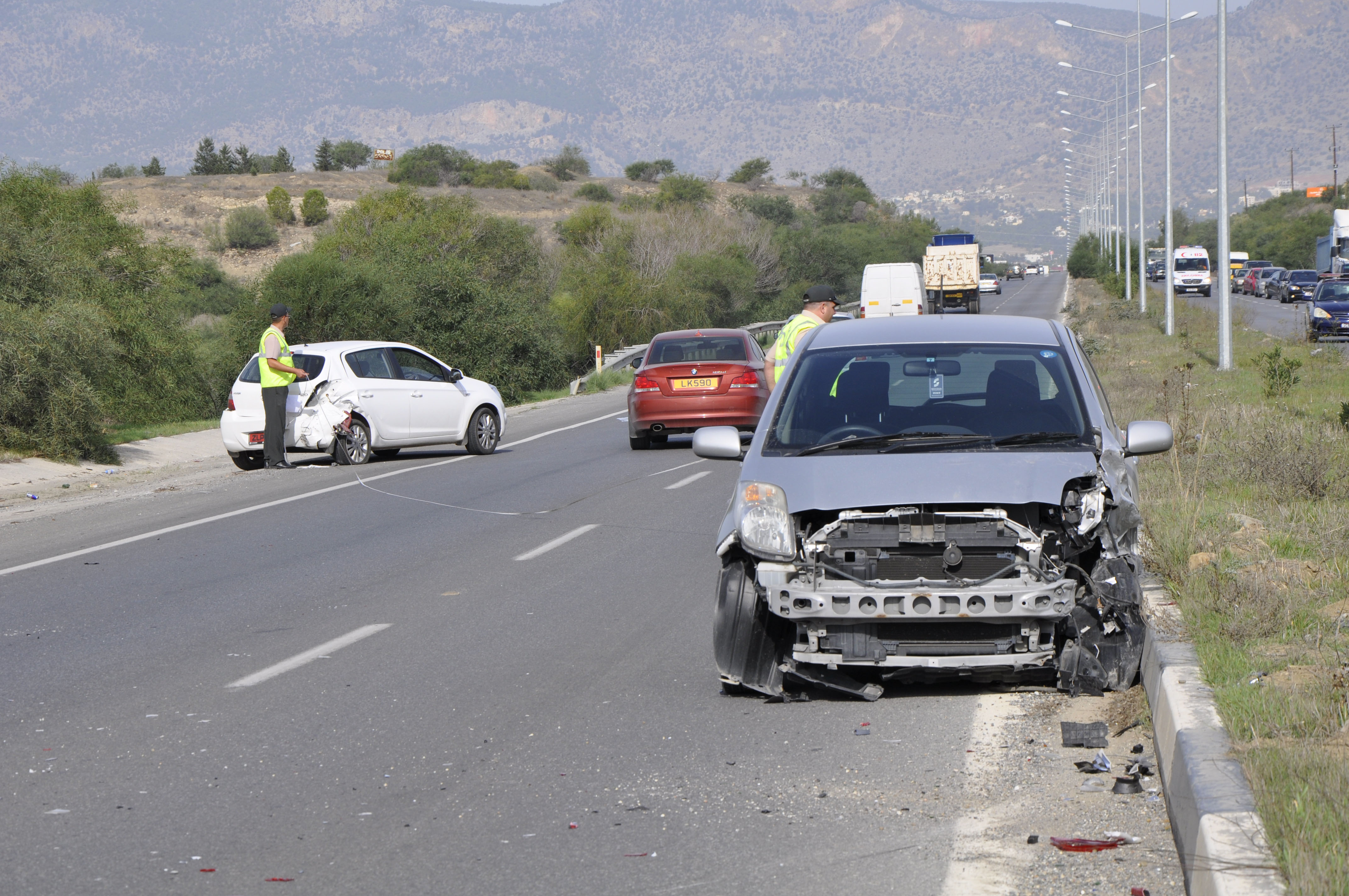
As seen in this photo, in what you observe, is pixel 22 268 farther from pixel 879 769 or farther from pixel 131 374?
pixel 879 769

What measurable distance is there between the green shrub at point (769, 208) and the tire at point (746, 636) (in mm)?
110312

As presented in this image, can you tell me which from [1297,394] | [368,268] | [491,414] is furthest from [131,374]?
[1297,394]

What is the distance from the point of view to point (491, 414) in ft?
65.9

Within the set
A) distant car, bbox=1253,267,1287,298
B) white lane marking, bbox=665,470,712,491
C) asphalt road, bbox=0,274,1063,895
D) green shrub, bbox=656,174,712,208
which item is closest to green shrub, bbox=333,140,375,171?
green shrub, bbox=656,174,712,208

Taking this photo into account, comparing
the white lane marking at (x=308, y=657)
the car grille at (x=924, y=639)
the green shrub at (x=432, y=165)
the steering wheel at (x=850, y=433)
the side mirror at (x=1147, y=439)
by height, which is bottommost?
the white lane marking at (x=308, y=657)

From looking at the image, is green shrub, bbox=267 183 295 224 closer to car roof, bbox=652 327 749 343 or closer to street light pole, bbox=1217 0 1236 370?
street light pole, bbox=1217 0 1236 370

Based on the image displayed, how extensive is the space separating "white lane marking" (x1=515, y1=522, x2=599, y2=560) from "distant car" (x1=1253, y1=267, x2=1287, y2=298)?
2752 inches

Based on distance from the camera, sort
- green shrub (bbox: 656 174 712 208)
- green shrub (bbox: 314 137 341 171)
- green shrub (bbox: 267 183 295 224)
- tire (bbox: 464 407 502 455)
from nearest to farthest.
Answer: tire (bbox: 464 407 502 455)
green shrub (bbox: 267 183 295 224)
green shrub (bbox: 656 174 712 208)
green shrub (bbox: 314 137 341 171)

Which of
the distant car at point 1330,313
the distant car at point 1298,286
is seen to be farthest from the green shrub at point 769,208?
the distant car at point 1330,313

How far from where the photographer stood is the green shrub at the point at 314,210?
10406 centimetres

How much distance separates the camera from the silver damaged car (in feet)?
19.6

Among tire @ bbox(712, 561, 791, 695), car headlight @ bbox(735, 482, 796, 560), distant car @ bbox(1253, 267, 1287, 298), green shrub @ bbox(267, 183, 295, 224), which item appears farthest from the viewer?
green shrub @ bbox(267, 183, 295, 224)

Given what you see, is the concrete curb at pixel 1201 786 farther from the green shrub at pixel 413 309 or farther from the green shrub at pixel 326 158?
the green shrub at pixel 326 158

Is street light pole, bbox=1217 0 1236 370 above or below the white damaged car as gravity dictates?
above
